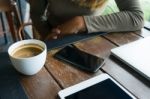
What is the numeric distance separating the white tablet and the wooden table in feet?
0.08

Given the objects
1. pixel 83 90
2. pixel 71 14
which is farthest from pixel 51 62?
pixel 71 14

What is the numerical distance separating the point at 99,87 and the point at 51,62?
8.5 inches

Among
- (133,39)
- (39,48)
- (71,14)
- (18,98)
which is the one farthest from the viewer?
(71,14)

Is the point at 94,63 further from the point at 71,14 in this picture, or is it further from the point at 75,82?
the point at 71,14

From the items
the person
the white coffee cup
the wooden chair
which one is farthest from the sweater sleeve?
the wooden chair

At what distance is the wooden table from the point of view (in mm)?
638

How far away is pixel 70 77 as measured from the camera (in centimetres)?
70

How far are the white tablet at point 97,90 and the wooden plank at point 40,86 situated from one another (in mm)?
34

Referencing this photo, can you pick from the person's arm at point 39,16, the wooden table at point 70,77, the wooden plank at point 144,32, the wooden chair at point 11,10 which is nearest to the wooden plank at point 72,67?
the wooden table at point 70,77

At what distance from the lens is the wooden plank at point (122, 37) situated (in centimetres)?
88

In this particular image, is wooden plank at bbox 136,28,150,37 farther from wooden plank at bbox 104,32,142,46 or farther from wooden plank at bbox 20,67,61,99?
wooden plank at bbox 20,67,61,99

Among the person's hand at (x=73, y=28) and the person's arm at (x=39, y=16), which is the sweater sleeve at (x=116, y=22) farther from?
the person's arm at (x=39, y=16)

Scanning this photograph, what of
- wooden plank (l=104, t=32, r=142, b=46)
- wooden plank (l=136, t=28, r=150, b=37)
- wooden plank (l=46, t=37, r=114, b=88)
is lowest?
wooden plank (l=46, t=37, r=114, b=88)

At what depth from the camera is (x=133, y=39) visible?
0.89m
